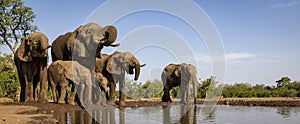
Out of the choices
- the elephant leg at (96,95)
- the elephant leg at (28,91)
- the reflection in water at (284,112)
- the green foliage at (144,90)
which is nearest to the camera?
the reflection in water at (284,112)

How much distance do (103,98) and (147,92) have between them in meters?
26.2

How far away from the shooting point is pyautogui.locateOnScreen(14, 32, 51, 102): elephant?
2059 cm

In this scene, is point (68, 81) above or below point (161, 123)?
above

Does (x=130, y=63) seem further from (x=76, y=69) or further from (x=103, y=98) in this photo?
(x=76, y=69)

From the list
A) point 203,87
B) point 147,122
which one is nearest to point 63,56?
point 147,122

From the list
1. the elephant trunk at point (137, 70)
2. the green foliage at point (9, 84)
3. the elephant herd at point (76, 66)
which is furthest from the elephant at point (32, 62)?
the green foliage at point (9, 84)

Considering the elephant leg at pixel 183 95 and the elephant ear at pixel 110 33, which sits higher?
the elephant ear at pixel 110 33

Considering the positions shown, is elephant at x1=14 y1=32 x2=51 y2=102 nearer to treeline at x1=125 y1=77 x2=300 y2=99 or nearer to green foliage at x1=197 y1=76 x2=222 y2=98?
treeline at x1=125 y1=77 x2=300 y2=99

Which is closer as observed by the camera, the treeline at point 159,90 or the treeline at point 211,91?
the treeline at point 159,90

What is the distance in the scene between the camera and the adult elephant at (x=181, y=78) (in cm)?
3072

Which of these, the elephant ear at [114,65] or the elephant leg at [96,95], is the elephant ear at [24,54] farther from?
the elephant ear at [114,65]

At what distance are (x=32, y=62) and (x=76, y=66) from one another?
286cm

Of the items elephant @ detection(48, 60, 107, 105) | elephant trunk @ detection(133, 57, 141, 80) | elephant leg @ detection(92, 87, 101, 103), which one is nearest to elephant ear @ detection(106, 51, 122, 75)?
elephant trunk @ detection(133, 57, 141, 80)

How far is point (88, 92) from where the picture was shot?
20766 mm
